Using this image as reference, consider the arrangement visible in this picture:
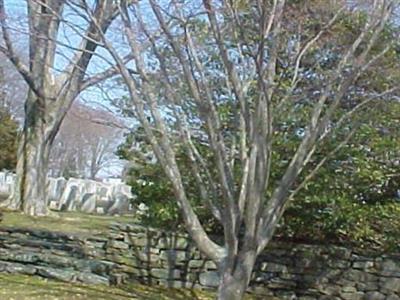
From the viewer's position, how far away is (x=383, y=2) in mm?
5230

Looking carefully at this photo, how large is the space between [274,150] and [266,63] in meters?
1.85

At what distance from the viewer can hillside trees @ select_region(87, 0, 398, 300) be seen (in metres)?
5.22

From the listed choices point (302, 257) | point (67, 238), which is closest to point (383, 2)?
point (302, 257)

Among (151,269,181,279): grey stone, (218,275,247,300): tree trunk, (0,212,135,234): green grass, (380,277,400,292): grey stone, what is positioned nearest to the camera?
(218,275,247,300): tree trunk

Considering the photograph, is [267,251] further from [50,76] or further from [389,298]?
[50,76]

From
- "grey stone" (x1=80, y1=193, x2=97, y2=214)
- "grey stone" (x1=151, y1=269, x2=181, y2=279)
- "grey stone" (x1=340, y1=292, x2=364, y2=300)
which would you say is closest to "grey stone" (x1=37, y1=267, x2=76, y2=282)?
"grey stone" (x1=151, y1=269, x2=181, y2=279)

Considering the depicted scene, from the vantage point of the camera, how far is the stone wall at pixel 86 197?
1953 cm

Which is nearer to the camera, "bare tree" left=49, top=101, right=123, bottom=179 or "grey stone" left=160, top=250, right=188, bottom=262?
"grey stone" left=160, top=250, right=188, bottom=262

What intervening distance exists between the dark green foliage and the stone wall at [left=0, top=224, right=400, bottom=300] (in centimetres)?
1179

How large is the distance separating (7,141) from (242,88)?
15.4m

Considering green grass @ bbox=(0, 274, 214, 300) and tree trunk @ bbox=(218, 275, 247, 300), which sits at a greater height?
tree trunk @ bbox=(218, 275, 247, 300)

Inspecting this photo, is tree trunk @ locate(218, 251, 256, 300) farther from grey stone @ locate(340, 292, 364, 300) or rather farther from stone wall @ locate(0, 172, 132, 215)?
stone wall @ locate(0, 172, 132, 215)

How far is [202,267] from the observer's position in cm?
791

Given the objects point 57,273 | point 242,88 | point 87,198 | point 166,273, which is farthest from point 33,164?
point 242,88
